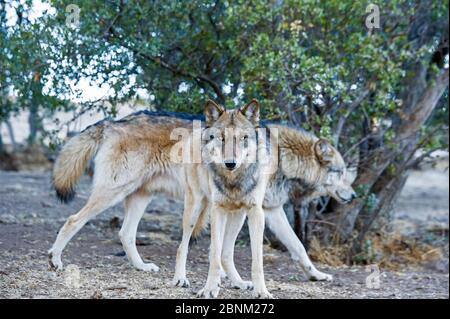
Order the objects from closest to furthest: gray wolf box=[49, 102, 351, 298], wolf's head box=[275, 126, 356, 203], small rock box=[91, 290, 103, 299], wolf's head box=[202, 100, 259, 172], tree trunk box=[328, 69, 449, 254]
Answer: small rock box=[91, 290, 103, 299]
wolf's head box=[202, 100, 259, 172]
gray wolf box=[49, 102, 351, 298]
wolf's head box=[275, 126, 356, 203]
tree trunk box=[328, 69, 449, 254]

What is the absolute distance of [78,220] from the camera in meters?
7.04

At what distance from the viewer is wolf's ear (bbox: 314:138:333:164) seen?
7961 millimetres

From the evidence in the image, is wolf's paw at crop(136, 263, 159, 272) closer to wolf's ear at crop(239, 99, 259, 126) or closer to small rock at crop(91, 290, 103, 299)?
small rock at crop(91, 290, 103, 299)

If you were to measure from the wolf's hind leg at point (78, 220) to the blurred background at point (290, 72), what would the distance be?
56.3 inches

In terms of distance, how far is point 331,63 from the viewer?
29.3 ft

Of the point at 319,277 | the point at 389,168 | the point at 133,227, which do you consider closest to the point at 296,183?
the point at 319,277

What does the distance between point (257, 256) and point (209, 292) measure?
51 centimetres

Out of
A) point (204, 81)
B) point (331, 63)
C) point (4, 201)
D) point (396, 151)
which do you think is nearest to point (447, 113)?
point (396, 151)

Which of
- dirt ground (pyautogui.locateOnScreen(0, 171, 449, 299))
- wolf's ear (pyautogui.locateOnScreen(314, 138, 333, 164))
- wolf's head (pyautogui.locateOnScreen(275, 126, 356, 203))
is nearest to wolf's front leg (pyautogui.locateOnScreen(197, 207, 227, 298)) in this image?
dirt ground (pyautogui.locateOnScreen(0, 171, 449, 299))

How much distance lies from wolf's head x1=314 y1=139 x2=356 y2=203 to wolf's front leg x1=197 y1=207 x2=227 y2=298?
80.5 inches

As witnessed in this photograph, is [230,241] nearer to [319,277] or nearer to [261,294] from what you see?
[261,294]

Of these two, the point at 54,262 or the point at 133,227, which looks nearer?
the point at 54,262

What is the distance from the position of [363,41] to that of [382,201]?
261 cm

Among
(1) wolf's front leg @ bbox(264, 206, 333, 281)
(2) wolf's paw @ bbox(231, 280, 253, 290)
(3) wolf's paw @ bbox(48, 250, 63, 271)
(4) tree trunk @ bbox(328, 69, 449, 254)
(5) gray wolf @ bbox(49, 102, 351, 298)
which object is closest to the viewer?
(2) wolf's paw @ bbox(231, 280, 253, 290)
